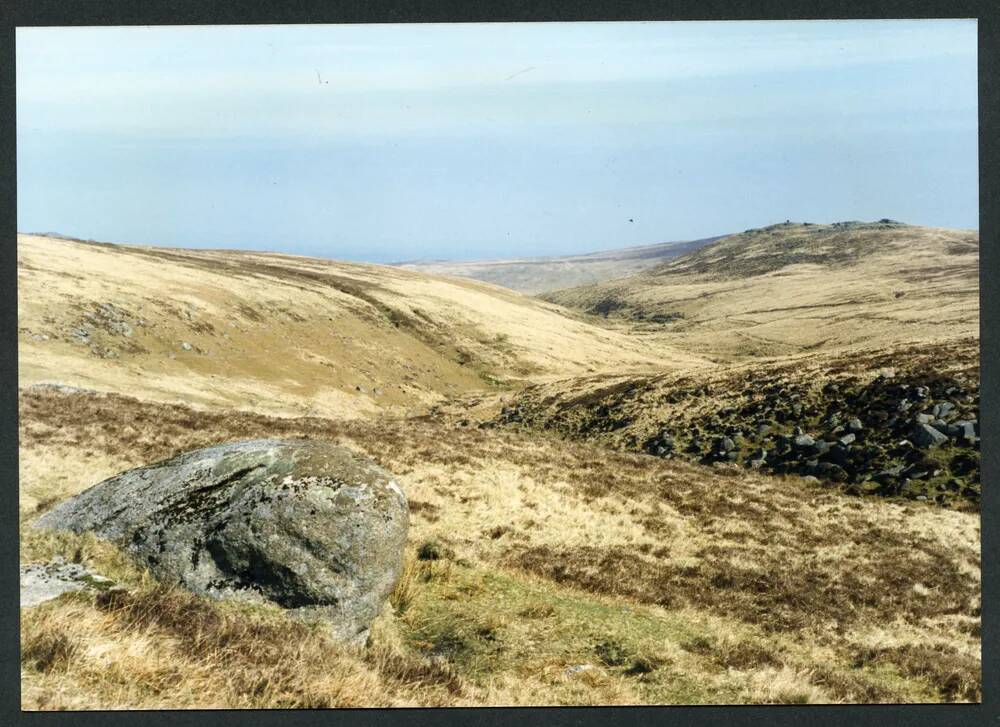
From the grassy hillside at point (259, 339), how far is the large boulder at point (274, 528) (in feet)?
81.3

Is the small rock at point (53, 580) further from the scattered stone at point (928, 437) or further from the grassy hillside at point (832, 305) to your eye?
the grassy hillside at point (832, 305)

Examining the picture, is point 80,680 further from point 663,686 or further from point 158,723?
point 663,686

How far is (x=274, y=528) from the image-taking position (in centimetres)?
923

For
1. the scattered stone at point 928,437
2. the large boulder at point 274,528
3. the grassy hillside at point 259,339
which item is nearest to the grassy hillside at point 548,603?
the large boulder at point 274,528

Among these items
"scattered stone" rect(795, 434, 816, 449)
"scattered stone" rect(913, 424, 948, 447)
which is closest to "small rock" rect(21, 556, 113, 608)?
"scattered stone" rect(795, 434, 816, 449)

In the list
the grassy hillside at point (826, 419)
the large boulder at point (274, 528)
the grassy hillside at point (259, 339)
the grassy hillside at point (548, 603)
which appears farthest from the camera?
the grassy hillside at point (259, 339)

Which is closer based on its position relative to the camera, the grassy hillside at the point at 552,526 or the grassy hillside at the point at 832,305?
the grassy hillside at the point at 552,526

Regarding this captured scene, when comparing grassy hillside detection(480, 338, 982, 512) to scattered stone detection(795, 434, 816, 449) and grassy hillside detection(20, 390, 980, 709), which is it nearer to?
scattered stone detection(795, 434, 816, 449)

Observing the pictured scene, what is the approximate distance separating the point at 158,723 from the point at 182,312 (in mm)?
50519

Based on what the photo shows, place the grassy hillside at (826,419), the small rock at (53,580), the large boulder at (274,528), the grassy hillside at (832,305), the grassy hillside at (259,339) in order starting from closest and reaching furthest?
the small rock at (53,580), the large boulder at (274,528), the grassy hillside at (826,419), the grassy hillside at (259,339), the grassy hillside at (832,305)

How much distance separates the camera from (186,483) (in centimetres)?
992

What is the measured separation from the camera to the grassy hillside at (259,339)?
40188 mm

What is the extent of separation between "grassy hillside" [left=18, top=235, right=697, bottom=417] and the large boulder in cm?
2477

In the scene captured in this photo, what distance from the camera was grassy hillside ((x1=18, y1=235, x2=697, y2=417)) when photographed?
4019 centimetres
